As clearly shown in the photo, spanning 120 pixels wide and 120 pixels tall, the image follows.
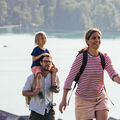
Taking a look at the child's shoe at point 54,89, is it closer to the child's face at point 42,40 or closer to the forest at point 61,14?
the child's face at point 42,40

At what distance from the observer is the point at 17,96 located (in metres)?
20.0

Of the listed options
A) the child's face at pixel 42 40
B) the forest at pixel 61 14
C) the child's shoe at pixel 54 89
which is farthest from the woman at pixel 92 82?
the forest at pixel 61 14

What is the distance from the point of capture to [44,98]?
3590mm

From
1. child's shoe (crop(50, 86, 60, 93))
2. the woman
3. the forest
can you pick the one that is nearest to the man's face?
child's shoe (crop(50, 86, 60, 93))

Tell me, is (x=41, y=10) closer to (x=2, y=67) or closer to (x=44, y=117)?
(x=2, y=67)

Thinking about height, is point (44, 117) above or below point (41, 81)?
below

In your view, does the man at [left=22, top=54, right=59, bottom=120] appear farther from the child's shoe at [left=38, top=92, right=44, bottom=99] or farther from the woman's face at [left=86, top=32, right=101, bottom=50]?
the woman's face at [left=86, top=32, right=101, bottom=50]

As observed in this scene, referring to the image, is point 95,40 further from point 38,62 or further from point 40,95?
point 38,62

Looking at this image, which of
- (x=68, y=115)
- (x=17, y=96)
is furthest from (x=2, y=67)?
(x=68, y=115)

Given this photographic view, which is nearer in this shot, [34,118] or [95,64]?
[95,64]

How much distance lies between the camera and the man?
11.7 ft

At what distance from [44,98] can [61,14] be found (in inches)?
3366

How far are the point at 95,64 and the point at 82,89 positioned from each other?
0.19 metres

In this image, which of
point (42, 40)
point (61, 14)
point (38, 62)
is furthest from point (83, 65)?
point (61, 14)
